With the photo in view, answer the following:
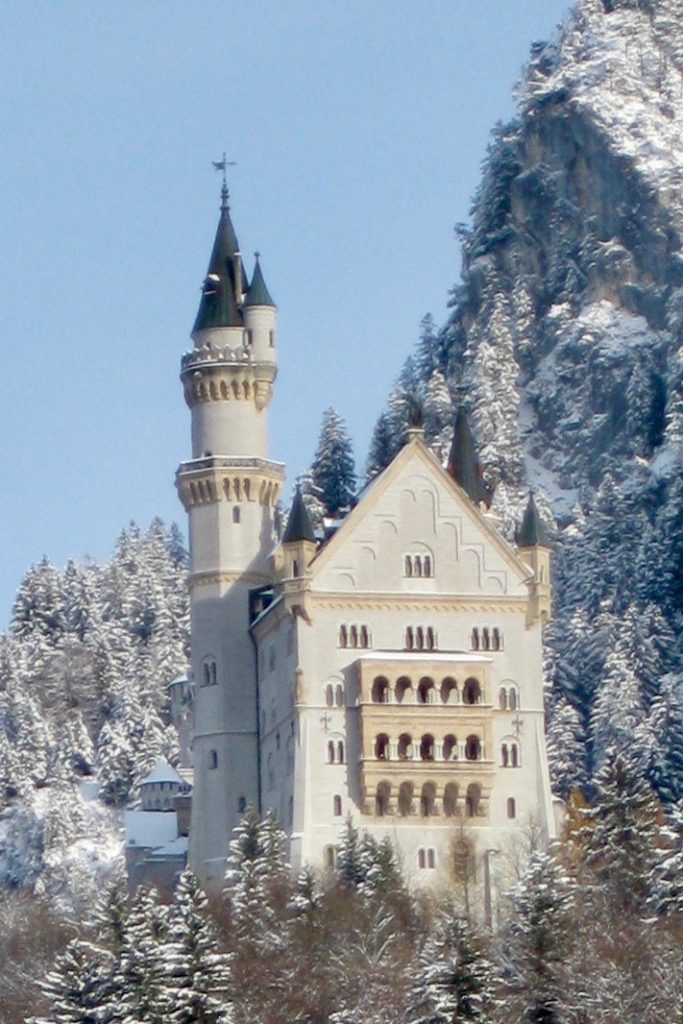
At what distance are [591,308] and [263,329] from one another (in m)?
54.9

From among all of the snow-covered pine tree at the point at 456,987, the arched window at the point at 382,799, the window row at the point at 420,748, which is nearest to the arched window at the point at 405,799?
the arched window at the point at 382,799

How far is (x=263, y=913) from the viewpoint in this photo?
361 ft

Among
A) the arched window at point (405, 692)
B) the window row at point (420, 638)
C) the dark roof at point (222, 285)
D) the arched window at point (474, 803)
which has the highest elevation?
the dark roof at point (222, 285)

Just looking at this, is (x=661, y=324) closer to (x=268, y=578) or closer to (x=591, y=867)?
(x=268, y=578)

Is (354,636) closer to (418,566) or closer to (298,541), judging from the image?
(418,566)

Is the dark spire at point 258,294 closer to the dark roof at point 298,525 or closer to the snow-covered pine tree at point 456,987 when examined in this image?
the dark roof at point 298,525

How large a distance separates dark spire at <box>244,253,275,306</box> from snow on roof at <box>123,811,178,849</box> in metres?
20.2

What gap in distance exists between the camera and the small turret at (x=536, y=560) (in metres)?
133

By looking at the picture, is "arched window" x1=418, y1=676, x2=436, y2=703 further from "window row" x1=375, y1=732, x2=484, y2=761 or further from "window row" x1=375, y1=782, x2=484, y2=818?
"window row" x1=375, y1=782, x2=484, y2=818

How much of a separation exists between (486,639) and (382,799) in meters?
7.15

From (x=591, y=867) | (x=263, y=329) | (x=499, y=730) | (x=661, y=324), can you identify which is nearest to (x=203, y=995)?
(x=591, y=867)

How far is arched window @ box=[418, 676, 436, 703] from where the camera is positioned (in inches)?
5118

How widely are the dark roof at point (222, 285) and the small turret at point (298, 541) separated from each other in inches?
410

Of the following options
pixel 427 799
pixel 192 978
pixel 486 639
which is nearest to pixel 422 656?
pixel 486 639
